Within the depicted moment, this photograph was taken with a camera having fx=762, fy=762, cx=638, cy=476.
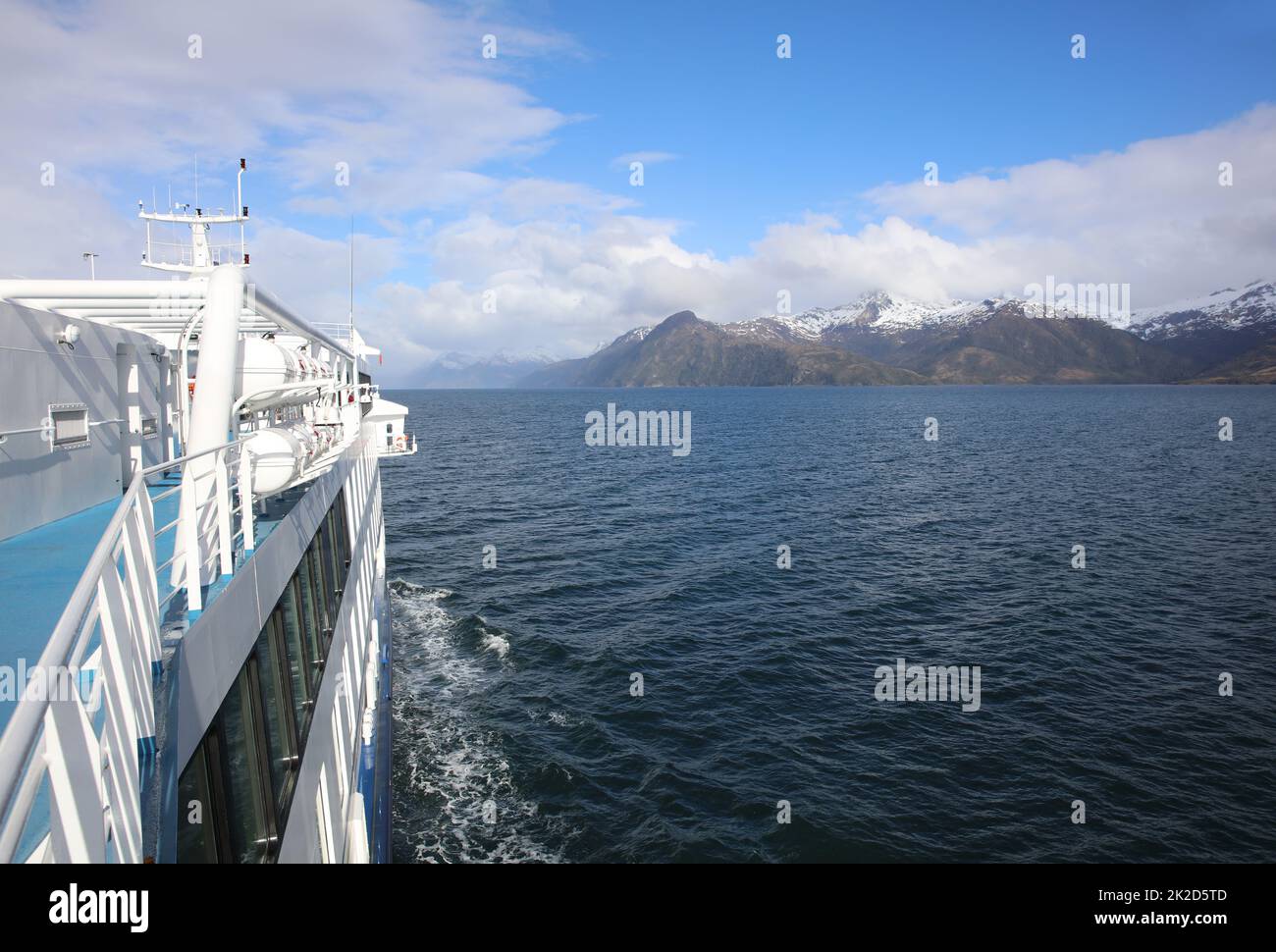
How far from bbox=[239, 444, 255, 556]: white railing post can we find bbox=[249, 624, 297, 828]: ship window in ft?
2.91

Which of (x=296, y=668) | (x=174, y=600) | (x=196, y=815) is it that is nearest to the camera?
(x=196, y=815)

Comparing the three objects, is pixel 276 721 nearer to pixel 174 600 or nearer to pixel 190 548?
pixel 174 600

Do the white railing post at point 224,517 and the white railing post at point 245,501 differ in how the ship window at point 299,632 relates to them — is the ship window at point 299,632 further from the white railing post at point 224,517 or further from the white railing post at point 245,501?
the white railing post at point 224,517

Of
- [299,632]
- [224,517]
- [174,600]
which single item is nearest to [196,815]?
[174,600]

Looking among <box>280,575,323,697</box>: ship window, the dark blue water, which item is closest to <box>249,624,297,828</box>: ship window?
<box>280,575,323,697</box>: ship window

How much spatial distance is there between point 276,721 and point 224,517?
2529 mm

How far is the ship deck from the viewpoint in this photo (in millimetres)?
5709

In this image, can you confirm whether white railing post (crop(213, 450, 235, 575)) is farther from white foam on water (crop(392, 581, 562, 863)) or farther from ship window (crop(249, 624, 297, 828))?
white foam on water (crop(392, 581, 562, 863))

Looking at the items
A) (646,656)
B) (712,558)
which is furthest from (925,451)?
(646,656)

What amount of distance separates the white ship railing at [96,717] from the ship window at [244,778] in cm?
133

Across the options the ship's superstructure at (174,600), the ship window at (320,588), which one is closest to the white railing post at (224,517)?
the ship's superstructure at (174,600)

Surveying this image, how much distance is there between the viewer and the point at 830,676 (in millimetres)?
24203

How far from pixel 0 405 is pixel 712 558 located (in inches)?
1221

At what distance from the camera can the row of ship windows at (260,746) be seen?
5.51 metres
